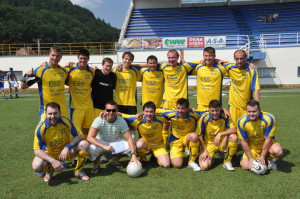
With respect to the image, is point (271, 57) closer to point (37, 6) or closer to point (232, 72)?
point (232, 72)

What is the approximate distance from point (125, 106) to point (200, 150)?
1574mm

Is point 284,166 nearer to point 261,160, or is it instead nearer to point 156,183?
point 261,160

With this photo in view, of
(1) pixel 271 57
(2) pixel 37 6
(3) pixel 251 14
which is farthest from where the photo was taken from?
(2) pixel 37 6

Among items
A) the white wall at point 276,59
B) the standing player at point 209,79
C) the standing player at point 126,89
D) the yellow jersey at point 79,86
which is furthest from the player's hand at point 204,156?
the white wall at point 276,59

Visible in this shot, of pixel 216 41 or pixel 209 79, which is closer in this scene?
pixel 209 79

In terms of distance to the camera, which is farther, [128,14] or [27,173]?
[128,14]

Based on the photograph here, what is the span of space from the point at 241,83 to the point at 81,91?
2.83 meters

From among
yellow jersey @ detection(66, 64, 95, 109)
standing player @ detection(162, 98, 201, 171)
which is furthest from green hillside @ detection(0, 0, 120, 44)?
standing player @ detection(162, 98, 201, 171)

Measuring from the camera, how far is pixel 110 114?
13.3ft

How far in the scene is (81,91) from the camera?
15.3ft

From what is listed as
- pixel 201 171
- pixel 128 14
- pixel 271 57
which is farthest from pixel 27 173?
pixel 128 14

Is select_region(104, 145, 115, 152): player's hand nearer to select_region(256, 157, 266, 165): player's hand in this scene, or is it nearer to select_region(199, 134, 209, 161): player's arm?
select_region(199, 134, 209, 161): player's arm

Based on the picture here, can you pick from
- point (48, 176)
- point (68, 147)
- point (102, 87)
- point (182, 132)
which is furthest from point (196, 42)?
point (48, 176)

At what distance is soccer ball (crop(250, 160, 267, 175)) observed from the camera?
3673mm
